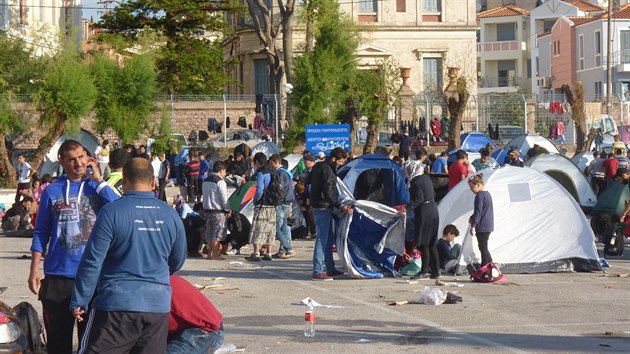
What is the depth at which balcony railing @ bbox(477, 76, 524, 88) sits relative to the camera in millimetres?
91438

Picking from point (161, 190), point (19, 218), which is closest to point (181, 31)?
point (161, 190)

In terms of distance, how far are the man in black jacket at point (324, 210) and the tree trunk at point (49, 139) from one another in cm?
2434

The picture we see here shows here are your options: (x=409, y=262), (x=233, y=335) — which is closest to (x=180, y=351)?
(x=233, y=335)

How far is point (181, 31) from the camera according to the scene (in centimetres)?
6169

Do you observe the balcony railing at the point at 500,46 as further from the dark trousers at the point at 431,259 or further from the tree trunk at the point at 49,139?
the dark trousers at the point at 431,259

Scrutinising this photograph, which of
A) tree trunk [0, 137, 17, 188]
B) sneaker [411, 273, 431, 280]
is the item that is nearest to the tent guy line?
sneaker [411, 273, 431, 280]

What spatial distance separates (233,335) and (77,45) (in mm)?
35184

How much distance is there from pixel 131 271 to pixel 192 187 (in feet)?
83.8

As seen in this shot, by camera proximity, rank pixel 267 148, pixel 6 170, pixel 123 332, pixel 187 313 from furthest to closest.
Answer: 1. pixel 6 170
2. pixel 267 148
3. pixel 187 313
4. pixel 123 332

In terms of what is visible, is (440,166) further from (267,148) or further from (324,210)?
(267,148)

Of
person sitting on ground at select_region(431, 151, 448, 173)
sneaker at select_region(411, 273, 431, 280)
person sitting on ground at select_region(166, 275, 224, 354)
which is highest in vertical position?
person sitting on ground at select_region(431, 151, 448, 173)

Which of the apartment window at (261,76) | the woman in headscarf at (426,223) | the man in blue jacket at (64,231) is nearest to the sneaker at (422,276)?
the woman in headscarf at (426,223)

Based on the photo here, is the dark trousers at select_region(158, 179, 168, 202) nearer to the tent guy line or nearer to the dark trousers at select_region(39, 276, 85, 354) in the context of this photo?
the tent guy line

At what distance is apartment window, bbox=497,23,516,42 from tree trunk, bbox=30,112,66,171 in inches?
2254
